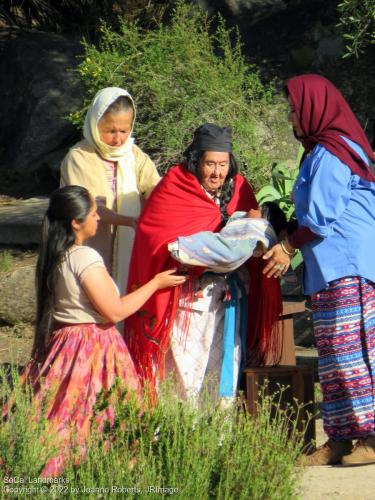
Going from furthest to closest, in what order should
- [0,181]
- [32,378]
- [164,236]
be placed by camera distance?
1. [0,181]
2. [164,236]
3. [32,378]

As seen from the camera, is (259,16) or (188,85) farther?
(259,16)

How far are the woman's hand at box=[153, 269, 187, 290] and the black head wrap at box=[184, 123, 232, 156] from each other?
641 millimetres

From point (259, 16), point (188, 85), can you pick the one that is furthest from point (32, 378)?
point (259, 16)

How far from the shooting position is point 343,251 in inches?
197

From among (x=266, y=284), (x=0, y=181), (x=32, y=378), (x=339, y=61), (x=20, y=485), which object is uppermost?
(x=339, y=61)

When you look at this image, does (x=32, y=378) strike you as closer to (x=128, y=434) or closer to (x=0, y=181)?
(x=128, y=434)

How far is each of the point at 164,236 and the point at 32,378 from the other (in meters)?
1.00

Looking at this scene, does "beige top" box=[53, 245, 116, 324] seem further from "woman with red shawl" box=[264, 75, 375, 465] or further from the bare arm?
"woman with red shawl" box=[264, 75, 375, 465]

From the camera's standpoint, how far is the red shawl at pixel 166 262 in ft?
17.4

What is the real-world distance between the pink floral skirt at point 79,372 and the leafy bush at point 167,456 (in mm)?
320

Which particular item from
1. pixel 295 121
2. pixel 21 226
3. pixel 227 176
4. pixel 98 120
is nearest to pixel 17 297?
pixel 21 226

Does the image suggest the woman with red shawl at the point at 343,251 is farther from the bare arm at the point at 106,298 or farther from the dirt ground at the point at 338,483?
the bare arm at the point at 106,298

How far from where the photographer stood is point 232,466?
3.99 metres

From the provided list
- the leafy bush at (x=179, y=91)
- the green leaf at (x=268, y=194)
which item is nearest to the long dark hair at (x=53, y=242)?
the green leaf at (x=268, y=194)
